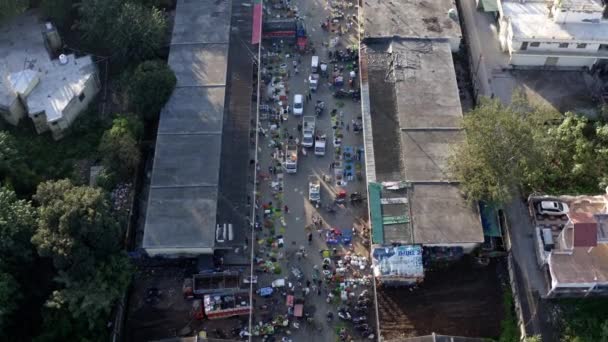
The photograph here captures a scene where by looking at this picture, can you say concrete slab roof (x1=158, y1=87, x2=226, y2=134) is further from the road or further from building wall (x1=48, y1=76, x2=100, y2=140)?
building wall (x1=48, y1=76, x2=100, y2=140)

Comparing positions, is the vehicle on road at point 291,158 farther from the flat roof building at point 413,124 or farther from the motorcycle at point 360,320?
the motorcycle at point 360,320

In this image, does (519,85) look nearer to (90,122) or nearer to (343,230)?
(343,230)

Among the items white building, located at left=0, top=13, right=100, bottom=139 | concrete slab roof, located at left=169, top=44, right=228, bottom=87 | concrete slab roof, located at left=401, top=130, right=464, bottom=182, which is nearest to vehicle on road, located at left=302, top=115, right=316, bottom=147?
concrete slab roof, located at left=401, top=130, right=464, bottom=182

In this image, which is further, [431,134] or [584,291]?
[431,134]

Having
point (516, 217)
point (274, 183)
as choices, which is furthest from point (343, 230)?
point (516, 217)

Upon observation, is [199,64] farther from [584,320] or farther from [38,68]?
[584,320]

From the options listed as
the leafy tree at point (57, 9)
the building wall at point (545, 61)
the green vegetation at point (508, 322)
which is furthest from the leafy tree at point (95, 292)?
the building wall at point (545, 61)

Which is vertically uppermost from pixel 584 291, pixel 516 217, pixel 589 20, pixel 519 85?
pixel 589 20
